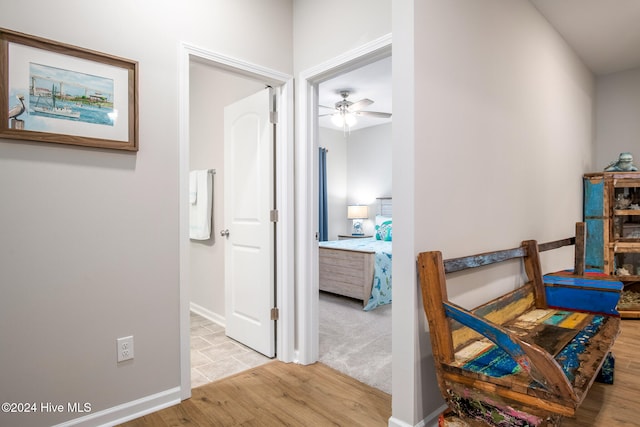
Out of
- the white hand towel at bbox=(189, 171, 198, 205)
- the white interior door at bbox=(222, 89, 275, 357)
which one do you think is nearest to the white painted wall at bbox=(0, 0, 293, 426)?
the white interior door at bbox=(222, 89, 275, 357)

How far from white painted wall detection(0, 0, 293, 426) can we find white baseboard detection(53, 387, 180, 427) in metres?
0.02

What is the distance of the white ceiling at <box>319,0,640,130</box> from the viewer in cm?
280

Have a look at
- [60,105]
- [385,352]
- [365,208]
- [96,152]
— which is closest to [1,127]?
[60,105]

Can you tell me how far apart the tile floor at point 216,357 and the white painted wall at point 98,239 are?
1.36 ft

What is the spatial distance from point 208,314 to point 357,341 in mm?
1630

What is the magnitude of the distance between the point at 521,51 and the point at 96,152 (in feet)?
9.12

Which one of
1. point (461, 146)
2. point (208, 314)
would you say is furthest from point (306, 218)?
point (208, 314)

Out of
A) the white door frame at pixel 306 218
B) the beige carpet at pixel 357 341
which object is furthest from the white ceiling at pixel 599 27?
the beige carpet at pixel 357 341

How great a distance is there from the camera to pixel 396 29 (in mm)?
1690

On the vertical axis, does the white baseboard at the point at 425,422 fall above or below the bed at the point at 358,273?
below

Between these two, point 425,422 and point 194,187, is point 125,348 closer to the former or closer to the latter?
point 425,422

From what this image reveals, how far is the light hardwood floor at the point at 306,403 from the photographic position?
1.88 meters

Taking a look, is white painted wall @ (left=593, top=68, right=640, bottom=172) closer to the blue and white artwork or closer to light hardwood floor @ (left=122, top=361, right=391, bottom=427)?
light hardwood floor @ (left=122, top=361, right=391, bottom=427)

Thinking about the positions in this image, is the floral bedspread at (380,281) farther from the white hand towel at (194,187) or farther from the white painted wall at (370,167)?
the white painted wall at (370,167)
